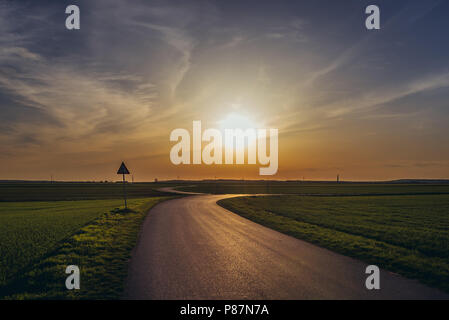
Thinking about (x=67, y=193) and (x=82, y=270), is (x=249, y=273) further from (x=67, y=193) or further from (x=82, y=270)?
(x=67, y=193)

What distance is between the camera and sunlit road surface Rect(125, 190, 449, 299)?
5.76m

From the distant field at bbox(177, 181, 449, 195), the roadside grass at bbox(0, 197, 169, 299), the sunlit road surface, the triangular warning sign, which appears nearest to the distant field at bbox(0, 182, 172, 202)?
the distant field at bbox(177, 181, 449, 195)

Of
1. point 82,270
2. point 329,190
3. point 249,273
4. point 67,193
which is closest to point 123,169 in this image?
point 82,270

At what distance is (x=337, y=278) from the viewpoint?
672 centimetres

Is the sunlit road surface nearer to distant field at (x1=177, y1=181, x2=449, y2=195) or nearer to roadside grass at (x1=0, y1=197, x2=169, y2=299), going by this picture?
roadside grass at (x1=0, y1=197, x2=169, y2=299)

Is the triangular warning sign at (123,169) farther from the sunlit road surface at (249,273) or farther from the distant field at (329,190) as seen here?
the distant field at (329,190)

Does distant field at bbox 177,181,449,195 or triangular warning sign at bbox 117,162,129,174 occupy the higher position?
triangular warning sign at bbox 117,162,129,174

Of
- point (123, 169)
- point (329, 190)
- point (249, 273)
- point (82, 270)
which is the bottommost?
point (329, 190)

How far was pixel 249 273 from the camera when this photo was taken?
7051 millimetres

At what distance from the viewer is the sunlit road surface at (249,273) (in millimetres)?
5762

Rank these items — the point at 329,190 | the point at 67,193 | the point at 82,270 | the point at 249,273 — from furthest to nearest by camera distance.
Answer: the point at 329,190 < the point at 67,193 < the point at 82,270 < the point at 249,273

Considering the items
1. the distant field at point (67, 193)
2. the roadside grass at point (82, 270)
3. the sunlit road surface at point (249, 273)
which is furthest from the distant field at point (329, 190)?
the sunlit road surface at point (249, 273)
